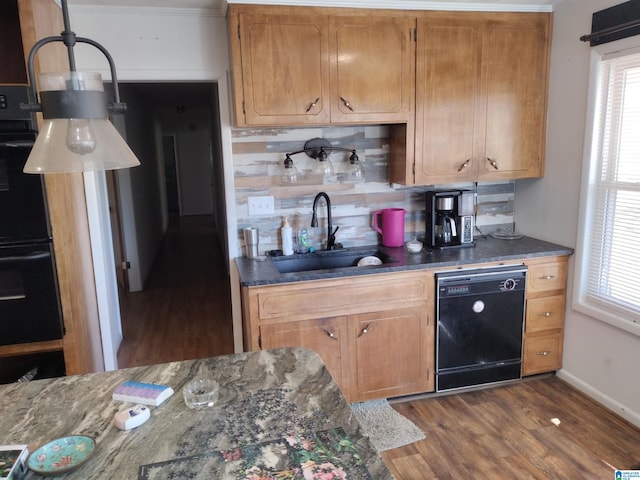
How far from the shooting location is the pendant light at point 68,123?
1.03 meters

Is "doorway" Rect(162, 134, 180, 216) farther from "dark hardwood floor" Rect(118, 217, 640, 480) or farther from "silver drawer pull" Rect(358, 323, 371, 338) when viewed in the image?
"silver drawer pull" Rect(358, 323, 371, 338)

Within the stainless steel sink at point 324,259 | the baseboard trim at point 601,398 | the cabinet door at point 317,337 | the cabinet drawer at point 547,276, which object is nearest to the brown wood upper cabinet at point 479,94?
the stainless steel sink at point 324,259

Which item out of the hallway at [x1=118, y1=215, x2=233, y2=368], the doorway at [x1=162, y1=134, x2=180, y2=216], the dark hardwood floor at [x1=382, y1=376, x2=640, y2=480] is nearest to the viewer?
the dark hardwood floor at [x1=382, y1=376, x2=640, y2=480]

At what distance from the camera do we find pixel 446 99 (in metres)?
2.96

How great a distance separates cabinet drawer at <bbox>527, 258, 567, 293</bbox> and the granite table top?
1928 mm

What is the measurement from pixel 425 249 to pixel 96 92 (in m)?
2.45

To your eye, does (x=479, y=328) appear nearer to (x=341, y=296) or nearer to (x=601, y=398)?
(x=601, y=398)

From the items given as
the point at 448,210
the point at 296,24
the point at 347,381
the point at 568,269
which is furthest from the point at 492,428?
the point at 296,24

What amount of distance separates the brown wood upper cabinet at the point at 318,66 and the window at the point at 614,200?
109cm

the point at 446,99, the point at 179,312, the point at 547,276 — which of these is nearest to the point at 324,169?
the point at 446,99

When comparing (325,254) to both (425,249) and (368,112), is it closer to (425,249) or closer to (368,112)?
(425,249)

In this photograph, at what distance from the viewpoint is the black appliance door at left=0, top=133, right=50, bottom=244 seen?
2.16 metres

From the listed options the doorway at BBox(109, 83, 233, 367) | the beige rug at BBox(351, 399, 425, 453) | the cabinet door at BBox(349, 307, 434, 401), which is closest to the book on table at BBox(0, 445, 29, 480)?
the beige rug at BBox(351, 399, 425, 453)

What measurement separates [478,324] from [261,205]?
1.54 metres
